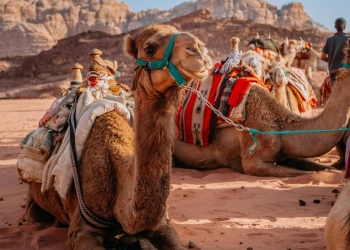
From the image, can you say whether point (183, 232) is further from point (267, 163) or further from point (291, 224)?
point (267, 163)

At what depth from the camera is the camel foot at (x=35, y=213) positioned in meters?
4.78

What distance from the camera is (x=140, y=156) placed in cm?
300

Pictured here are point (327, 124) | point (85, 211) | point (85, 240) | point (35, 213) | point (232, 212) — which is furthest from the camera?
point (327, 124)

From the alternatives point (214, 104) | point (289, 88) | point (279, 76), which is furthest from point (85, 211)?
point (289, 88)

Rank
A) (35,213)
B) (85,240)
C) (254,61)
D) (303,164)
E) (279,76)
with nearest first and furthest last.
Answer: (85,240)
(35,213)
(303,164)
(279,76)
(254,61)

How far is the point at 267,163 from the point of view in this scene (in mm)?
6598

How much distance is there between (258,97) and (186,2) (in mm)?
96892

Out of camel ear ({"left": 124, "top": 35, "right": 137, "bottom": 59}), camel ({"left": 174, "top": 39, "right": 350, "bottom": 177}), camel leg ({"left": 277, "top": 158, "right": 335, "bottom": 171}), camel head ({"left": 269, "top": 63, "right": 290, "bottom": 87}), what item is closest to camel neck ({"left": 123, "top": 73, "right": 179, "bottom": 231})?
camel ear ({"left": 124, "top": 35, "right": 137, "bottom": 59})

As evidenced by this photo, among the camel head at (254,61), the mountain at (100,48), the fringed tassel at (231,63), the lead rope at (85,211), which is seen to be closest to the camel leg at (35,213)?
the lead rope at (85,211)

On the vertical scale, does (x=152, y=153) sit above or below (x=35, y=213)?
above

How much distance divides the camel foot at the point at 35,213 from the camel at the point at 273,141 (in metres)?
2.73

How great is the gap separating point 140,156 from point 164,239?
0.76 m

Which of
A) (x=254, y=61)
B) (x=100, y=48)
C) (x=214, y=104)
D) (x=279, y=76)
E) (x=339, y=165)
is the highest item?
(x=254, y=61)

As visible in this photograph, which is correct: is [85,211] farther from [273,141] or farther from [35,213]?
[273,141]
